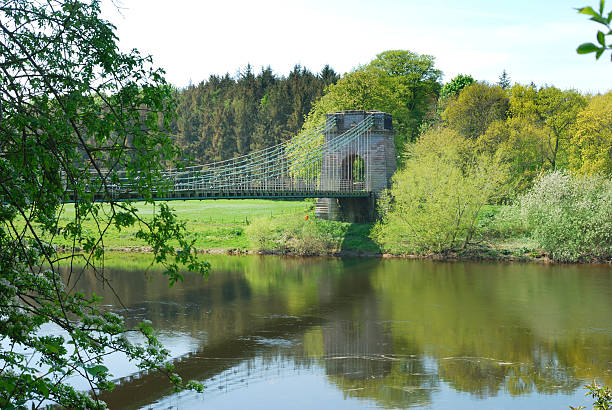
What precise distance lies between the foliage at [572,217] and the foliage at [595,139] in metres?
3.90

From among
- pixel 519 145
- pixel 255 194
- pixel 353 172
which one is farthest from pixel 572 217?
pixel 255 194

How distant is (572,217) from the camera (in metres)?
26.2

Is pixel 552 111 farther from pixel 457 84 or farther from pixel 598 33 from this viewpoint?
pixel 598 33

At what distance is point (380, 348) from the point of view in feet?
46.6

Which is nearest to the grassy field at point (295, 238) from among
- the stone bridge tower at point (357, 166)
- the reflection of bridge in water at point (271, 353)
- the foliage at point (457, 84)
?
the stone bridge tower at point (357, 166)

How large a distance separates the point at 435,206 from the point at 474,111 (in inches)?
510

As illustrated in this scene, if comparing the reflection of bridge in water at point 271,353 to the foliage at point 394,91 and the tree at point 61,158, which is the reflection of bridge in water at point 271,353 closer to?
the tree at point 61,158

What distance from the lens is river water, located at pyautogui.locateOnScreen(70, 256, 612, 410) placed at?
11.2 meters

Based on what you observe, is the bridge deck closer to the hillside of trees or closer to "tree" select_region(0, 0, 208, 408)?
"tree" select_region(0, 0, 208, 408)

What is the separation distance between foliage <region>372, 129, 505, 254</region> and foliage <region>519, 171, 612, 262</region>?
2221 mm

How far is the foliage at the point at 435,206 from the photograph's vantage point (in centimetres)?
2784

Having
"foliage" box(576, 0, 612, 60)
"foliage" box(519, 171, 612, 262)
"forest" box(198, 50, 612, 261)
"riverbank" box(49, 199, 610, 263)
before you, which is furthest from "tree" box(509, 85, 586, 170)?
"foliage" box(576, 0, 612, 60)

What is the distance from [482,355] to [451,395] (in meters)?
2.72

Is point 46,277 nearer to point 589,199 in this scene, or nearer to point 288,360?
point 288,360
